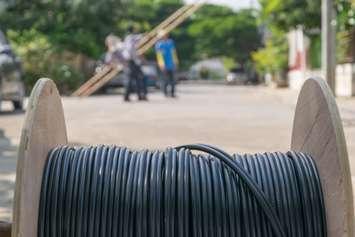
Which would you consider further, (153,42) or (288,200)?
(153,42)

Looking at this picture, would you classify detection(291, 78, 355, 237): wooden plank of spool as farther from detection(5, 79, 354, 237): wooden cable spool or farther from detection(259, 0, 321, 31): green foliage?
detection(259, 0, 321, 31): green foliage

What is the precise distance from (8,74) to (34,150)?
12055mm

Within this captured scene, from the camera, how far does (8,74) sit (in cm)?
1553

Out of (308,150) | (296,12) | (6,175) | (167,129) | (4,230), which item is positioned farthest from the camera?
(296,12)

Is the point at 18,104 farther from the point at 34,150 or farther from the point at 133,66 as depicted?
the point at 34,150

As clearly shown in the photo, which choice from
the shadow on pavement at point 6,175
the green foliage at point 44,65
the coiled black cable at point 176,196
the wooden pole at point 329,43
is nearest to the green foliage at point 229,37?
the green foliage at point 44,65

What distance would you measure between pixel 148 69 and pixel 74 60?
9240 mm

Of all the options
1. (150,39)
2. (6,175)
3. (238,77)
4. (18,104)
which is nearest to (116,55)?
(150,39)

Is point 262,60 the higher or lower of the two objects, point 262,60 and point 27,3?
the lower

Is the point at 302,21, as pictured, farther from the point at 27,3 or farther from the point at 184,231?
the point at 184,231

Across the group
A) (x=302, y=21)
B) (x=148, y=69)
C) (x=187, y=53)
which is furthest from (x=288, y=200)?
(x=187, y=53)

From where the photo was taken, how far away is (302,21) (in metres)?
28.7

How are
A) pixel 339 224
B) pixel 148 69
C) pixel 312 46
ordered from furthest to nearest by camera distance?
pixel 148 69
pixel 312 46
pixel 339 224

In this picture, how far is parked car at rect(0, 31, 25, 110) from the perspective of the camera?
15.4m
